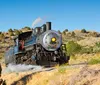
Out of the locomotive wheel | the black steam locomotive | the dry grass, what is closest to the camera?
the dry grass

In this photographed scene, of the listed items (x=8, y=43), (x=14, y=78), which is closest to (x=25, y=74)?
(x=14, y=78)

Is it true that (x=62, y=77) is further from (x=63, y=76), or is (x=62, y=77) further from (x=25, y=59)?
(x=25, y=59)

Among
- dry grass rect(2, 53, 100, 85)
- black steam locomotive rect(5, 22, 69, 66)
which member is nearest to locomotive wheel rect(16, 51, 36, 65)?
black steam locomotive rect(5, 22, 69, 66)

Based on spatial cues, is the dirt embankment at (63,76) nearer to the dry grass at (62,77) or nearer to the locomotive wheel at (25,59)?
the dry grass at (62,77)

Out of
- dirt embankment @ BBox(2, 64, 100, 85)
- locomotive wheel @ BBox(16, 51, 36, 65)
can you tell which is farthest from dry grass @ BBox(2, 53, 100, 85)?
locomotive wheel @ BBox(16, 51, 36, 65)

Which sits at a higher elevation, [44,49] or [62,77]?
[44,49]

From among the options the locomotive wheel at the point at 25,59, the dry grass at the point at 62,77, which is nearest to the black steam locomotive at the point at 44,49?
the locomotive wheel at the point at 25,59

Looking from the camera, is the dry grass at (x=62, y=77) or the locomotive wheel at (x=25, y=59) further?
the locomotive wheel at (x=25, y=59)

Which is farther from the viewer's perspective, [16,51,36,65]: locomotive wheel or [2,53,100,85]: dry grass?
[16,51,36,65]: locomotive wheel

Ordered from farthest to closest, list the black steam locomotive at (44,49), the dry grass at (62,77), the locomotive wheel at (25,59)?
the locomotive wheel at (25,59)
the black steam locomotive at (44,49)
the dry grass at (62,77)

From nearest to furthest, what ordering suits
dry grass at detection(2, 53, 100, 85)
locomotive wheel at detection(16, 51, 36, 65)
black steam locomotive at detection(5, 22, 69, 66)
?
dry grass at detection(2, 53, 100, 85) < black steam locomotive at detection(5, 22, 69, 66) < locomotive wheel at detection(16, 51, 36, 65)

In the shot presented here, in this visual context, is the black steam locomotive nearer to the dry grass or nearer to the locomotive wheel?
the locomotive wheel

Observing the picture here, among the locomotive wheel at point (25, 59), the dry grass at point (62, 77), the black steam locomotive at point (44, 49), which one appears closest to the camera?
the dry grass at point (62, 77)

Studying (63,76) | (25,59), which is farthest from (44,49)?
(63,76)
